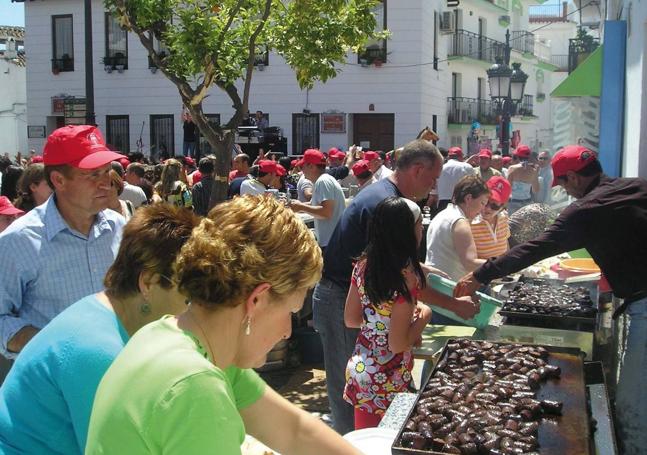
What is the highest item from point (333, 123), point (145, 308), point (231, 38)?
point (231, 38)

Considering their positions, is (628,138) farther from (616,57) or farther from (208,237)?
(208,237)

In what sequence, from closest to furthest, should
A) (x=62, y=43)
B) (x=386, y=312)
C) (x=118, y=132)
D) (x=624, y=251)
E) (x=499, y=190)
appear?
(x=386, y=312) < (x=624, y=251) < (x=499, y=190) < (x=118, y=132) < (x=62, y=43)

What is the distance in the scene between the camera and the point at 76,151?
3377 mm

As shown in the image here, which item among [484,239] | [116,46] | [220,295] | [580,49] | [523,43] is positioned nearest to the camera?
[220,295]

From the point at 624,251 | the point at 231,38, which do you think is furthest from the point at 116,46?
the point at 624,251

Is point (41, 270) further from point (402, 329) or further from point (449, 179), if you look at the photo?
point (449, 179)

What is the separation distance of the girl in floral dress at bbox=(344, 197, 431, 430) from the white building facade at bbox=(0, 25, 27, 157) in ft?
115

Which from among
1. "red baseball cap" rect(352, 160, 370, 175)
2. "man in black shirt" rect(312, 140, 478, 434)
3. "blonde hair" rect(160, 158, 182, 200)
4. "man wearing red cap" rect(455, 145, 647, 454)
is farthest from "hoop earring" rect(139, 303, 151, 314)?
"red baseball cap" rect(352, 160, 370, 175)

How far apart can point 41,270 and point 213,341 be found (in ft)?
5.92

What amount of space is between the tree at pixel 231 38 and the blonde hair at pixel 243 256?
18.3 feet

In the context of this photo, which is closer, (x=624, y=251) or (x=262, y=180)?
(x=624, y=251)

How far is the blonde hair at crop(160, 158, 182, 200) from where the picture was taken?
29.8 feet

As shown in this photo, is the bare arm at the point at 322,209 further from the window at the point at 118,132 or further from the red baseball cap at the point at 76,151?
the window at the point at 118,132

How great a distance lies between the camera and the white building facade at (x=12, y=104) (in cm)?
3622
